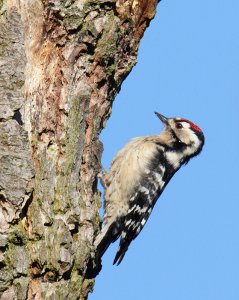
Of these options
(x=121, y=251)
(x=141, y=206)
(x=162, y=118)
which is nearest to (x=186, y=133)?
(x=162, y=118)

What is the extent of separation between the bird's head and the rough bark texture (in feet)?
5.85

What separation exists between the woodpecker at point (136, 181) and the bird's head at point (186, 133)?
24 millimetres

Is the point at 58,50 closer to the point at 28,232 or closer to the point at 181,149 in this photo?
the point at 28,232

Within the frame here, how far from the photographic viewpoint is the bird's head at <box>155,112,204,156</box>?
569cm

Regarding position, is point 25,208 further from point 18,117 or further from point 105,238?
point 105,238

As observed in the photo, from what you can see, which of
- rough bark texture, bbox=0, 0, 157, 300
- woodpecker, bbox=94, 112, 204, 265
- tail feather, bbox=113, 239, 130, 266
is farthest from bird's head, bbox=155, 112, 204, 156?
rough bark texture, bbox=0, 0, 157, 300

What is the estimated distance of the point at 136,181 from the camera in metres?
5.06

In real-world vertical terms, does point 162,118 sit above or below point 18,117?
above

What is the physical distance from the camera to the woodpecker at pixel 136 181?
477cm

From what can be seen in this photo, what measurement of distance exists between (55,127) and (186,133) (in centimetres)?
261

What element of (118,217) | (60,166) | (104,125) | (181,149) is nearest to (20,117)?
(60,166)

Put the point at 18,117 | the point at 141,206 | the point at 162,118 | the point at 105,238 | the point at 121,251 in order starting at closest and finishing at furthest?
the point at 18,117, the point at 105,238, the point at 121,251, the point at 141,206, the point at 162,118

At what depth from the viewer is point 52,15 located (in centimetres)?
351

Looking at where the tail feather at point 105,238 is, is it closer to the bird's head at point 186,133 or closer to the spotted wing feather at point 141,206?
the spotted wing feather at point 141,206
